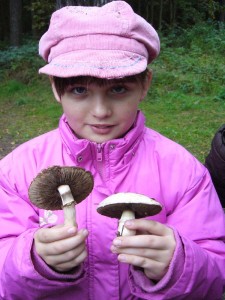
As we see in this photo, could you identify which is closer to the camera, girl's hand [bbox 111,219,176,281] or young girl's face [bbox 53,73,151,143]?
girl's hand [bbox 111,219,176,281]

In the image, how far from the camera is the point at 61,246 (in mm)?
1705

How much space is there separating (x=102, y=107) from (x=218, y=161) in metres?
0.93

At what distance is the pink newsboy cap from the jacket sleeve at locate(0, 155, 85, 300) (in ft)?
2.16

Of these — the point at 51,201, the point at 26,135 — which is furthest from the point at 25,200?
the point at 26,135

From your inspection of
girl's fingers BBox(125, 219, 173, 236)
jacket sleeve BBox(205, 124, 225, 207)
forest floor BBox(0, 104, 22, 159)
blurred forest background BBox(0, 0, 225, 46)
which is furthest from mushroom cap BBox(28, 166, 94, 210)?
blurred forest background BBox(0, 0, 225, 46)

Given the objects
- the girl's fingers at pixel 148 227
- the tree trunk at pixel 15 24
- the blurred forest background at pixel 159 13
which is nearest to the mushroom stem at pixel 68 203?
the girl's fingers at pixel 148 227

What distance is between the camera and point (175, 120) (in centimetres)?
740

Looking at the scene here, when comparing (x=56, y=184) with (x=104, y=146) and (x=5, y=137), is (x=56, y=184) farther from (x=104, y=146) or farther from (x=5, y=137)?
(x=5, y=137)

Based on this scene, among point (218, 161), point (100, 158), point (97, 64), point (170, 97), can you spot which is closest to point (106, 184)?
point (100, 158)

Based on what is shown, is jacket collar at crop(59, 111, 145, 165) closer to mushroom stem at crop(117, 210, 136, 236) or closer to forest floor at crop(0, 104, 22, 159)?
mushroom stem at crop(117, 210, 136, 236)

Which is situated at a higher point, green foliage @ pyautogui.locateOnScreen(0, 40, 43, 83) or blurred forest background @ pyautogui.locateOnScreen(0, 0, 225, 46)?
green foliage @ pyautogui.locateOnScreen(0, 40, 43, 83)

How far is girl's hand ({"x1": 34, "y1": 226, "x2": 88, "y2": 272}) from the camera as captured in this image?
1697 mm

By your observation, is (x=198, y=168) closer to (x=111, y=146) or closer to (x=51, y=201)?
(x=111, y=146)

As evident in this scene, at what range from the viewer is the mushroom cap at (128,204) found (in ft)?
5.24
